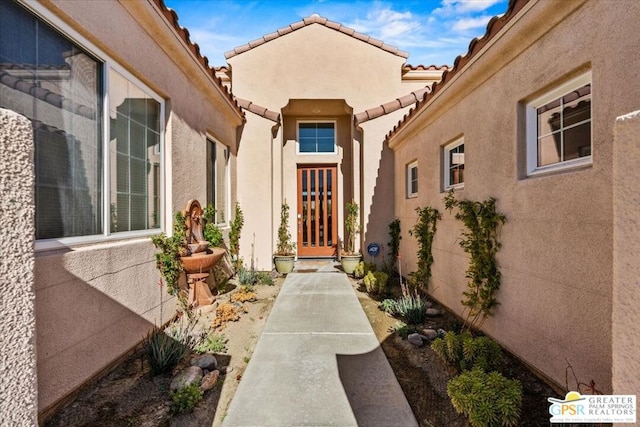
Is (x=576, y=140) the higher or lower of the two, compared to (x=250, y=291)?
higher

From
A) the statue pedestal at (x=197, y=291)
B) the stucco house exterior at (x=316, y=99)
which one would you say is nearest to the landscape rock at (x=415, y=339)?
the statue pedestal at (x=197, y=291)

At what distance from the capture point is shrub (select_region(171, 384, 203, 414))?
2.54 meters

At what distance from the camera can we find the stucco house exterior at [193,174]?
1355 millimetres

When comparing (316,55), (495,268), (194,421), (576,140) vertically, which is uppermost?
(316,55)

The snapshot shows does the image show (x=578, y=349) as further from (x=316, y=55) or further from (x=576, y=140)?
(x=316, y=55)

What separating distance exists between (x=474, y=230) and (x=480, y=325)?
1321 mm

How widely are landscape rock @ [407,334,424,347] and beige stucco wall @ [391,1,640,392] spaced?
921mm

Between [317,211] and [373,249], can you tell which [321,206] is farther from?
[373,249]

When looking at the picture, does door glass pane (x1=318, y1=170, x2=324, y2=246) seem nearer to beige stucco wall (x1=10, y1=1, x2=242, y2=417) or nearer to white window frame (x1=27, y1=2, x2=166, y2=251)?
beige stucco wall (x1=10, y1=1, x2=242, y2=417)

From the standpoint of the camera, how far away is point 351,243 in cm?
864

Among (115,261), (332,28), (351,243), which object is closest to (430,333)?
(115,261)

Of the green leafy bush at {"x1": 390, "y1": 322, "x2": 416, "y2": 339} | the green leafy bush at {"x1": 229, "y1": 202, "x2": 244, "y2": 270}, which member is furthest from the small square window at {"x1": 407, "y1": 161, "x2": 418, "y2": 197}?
the green leafy bush at {"x1": 229, "y1": 202, "x2": 244, "y2": 270}

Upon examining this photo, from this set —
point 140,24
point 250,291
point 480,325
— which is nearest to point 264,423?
point 480,325

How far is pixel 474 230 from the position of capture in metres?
3.93
